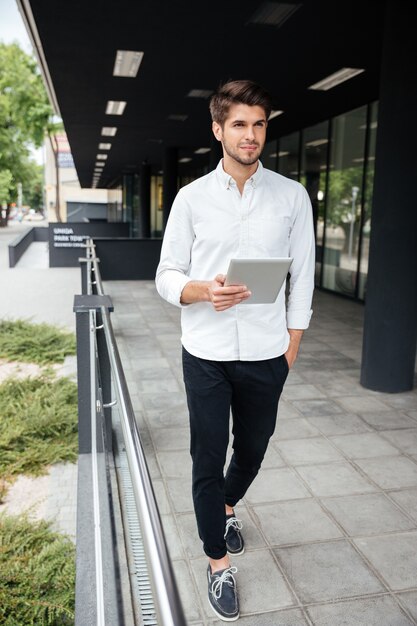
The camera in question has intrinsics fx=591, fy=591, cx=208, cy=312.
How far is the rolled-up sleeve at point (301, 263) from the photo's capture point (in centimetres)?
240

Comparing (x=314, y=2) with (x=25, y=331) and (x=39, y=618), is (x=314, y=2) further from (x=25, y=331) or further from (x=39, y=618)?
(x=25, y=331)

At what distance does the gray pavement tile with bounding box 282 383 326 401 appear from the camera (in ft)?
18.2

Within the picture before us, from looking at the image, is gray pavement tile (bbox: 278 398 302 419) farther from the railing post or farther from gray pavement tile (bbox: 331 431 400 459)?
the railing post

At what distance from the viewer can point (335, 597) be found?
2674 mm

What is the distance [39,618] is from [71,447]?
260cm

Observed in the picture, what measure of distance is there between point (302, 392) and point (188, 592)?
3202mm

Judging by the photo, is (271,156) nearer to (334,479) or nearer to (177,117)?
(177,117)

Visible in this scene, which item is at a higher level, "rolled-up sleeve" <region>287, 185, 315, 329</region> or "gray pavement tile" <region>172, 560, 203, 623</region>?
"rolled-up sleeve" <region>287, 185, 315, 329</region>

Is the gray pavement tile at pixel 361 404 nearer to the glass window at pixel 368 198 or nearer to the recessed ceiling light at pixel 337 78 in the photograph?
the recessed ceiling light at pixel 337 78

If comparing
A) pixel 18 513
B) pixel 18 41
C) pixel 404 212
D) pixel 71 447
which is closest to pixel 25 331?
pixel 71 447

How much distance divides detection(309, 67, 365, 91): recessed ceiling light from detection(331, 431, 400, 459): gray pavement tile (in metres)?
5.34

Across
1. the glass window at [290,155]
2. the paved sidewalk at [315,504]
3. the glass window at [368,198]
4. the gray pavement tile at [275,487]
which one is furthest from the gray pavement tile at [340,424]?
the glass window at [290,155]

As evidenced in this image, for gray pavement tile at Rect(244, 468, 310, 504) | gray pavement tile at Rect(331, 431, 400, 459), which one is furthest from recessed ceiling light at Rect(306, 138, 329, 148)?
gray pavement tile at Rect(244, 468, 310, 504)

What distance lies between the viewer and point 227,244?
7.45 feet
